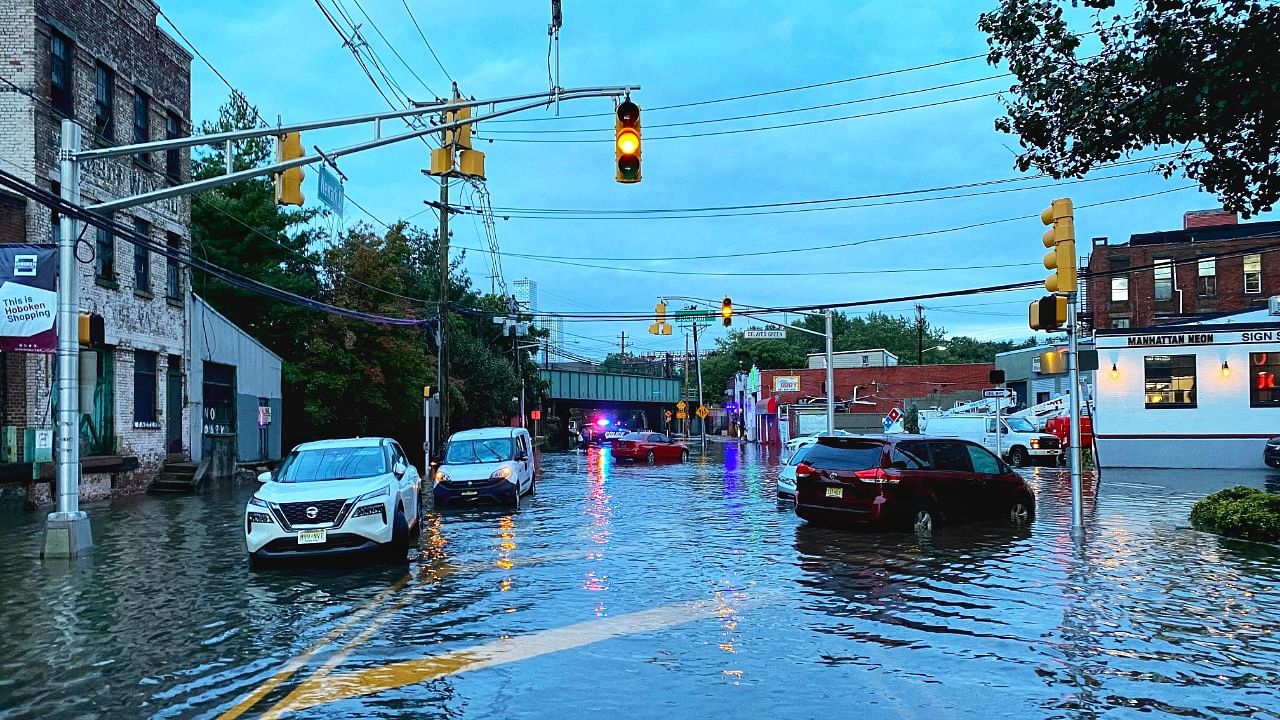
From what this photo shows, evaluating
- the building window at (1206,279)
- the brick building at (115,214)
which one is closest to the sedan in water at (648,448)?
the brick building at (115,214)

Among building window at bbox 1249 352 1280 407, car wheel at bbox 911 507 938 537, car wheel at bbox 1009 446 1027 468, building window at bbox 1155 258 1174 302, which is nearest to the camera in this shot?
car wheel at bbox 911 507 938 537

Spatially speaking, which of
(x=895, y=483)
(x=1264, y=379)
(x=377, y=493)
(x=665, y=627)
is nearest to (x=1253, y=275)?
(x=1264, y=379)

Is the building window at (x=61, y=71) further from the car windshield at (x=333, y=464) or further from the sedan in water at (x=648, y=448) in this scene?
the sedan in water at (x=648, y=448)

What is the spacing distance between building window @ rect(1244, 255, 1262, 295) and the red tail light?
147 feet

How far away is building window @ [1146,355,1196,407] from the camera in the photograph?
3344 centimetres

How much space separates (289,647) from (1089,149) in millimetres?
10223

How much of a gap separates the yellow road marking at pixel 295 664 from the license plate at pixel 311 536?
1945 millimetres

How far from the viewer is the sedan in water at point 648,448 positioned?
4784 cm

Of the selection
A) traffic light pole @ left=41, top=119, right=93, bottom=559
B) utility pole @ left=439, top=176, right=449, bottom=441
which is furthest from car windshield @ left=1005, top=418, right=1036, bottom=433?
traffic light pole @ left=41, top=119, right=93, bottom=559

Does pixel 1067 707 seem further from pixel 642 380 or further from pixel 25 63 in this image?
pixel 642 380

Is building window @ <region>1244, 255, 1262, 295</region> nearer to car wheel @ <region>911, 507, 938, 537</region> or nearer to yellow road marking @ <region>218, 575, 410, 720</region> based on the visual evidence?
car wheel @ <region>911, 507, 938, 537</region>

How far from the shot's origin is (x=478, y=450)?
77.2 ft

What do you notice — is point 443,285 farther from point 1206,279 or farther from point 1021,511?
point 1206,279

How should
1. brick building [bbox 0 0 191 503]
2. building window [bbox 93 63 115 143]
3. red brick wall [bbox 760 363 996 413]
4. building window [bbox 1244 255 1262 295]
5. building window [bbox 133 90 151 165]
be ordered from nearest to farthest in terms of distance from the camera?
brick building [bbox 0 0 191 503] → building window [bbox 93 63 115 143] → building window [bbox 133 90 151 165] → building window [bbox 1244 255 1262 295] → red brick wall [bbox 760 363 996 413]
